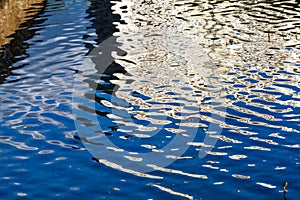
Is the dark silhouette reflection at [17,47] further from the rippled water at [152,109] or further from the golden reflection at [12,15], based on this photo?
the golden reflection at [12,15]

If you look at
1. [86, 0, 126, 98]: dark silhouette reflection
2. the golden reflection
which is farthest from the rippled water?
the golden reflection

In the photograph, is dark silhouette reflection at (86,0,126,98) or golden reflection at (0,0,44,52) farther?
golden reflection at (0,0,44,52)

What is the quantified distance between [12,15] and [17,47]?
8338 mm

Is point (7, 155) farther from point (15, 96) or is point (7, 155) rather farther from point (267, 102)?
point (267, 102)

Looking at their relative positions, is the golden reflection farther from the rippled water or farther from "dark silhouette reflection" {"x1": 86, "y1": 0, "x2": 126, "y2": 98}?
"dark silhouette reflection" {"x1": 86, "y1": 0, "x2": 126, "y2": 98}

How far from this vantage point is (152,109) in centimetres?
1758

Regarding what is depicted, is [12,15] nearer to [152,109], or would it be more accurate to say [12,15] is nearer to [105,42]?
[105,42]

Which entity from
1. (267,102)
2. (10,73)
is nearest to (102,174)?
(267,102)

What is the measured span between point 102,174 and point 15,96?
676cm

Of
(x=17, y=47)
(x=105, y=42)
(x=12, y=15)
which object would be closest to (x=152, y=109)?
(x=105, y=42)

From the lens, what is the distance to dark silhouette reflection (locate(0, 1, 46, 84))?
22391 mm

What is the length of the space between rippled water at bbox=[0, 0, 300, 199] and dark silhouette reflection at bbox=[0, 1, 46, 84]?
0.30 feet

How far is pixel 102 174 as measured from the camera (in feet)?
44.4

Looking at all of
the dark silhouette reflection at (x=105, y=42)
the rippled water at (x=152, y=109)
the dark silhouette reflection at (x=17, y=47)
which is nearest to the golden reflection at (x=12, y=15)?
the dark silhouette reflection at (x=17, y=47)
